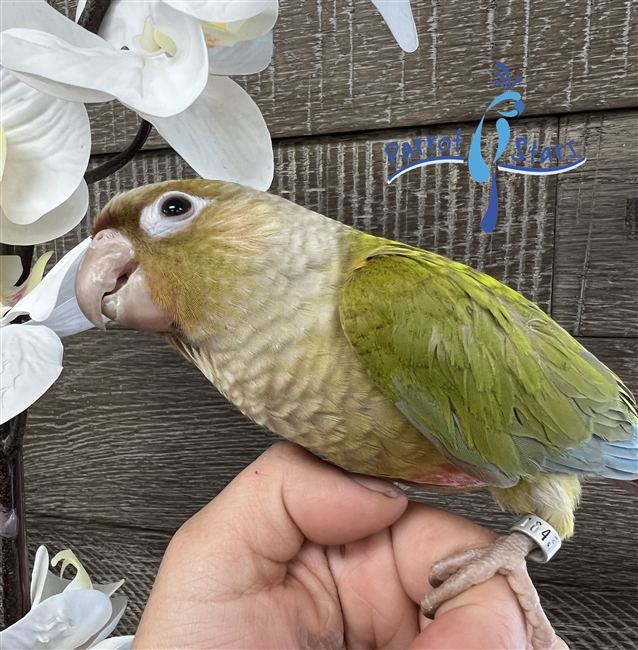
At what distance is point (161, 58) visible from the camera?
31 centimetres

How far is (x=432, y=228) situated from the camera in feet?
2.04

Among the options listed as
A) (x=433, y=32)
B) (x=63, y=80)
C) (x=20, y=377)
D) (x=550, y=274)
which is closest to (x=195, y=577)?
(x=20, y=377)

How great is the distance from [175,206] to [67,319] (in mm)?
120

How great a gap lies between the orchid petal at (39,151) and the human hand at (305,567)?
30cm

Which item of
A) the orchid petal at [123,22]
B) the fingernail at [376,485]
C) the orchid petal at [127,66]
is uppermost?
the orchid petal at [123,22]

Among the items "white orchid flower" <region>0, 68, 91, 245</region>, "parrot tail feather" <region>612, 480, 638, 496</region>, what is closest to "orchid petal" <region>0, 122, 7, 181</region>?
"white orchid flower" <region>0, 68, 91, 245</region>

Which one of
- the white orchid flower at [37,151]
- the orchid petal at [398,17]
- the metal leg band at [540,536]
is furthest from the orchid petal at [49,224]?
the metal leg band at [540,536]

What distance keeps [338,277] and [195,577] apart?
0.29 meters

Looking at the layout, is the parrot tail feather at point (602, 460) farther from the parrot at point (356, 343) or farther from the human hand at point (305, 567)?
the human hand at point (305, 567)

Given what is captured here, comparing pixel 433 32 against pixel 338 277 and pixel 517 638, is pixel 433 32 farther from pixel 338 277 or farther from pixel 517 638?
pixel 517 638

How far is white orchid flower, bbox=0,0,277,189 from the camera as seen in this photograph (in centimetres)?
27

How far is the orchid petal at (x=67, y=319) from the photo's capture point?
1.27ft

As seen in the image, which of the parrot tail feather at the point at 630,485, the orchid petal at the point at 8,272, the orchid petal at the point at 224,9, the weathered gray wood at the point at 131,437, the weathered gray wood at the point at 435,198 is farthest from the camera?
the weathered gray wood at the point at 131,437

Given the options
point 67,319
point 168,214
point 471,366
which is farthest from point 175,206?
point 471,366
